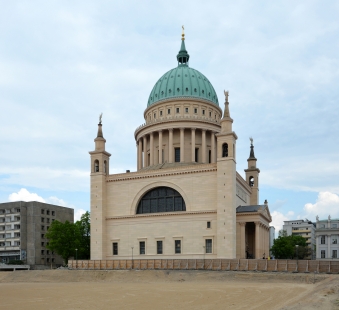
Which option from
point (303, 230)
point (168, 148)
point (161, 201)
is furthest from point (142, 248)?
point (303, 230)

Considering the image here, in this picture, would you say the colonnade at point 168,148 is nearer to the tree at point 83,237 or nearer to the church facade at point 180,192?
the church facade at point 180,192

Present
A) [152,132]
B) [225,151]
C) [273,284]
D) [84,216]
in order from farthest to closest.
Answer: [84,216], [152,132], [225,151], [273,284]

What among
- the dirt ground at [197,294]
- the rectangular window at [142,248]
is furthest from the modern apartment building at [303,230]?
the dirt ground at [197,294]

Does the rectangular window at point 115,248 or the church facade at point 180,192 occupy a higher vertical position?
the church facade at point 180,192

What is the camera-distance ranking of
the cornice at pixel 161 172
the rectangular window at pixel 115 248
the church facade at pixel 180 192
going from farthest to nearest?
1. the rectangular window at pixel 115 248
2. the cornice at pixel 161 172
3. the church facade at pixel 180 192

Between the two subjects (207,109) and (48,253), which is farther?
(48,253)

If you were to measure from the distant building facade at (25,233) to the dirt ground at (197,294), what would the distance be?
2046 inches

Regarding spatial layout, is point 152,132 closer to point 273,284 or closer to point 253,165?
point 253,165

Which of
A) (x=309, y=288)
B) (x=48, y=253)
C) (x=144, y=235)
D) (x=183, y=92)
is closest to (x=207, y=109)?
(x=183, y=92)

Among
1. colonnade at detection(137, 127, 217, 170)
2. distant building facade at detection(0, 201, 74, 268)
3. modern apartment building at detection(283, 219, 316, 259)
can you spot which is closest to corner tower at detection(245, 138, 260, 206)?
colonnade at detection(137, 127, 217, 170)

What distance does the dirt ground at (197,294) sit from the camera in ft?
105

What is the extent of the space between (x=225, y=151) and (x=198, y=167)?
15.3 ft

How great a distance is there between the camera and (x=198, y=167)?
6725cm

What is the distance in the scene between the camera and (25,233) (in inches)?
4186
